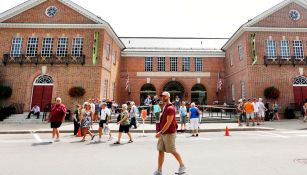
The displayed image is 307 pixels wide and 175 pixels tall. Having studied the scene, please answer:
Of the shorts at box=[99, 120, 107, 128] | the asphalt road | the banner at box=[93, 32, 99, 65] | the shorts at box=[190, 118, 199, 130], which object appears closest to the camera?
the asphalt road

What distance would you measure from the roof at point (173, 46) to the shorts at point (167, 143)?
21412 millimetres

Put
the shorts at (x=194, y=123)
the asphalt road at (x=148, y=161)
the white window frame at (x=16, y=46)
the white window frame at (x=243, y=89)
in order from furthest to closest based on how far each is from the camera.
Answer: the white window frame at (x=243, y=89) < the white window frame at (x=16, y=46) < the shorts at (x=194, y=123) < the asphalt road at (x=148, y=161)

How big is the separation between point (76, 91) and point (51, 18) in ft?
25.7

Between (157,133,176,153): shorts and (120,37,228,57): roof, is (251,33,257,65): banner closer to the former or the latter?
(120,37,228,57): roof

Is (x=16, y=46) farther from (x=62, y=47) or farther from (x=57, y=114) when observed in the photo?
(x=57, y=114)

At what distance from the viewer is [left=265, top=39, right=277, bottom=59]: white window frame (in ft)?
62.7

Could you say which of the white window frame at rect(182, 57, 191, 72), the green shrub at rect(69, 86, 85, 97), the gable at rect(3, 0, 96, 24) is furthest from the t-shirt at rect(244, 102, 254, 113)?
the gable at rect(3, 0, 96, 24)

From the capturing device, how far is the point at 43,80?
18781 millimetres

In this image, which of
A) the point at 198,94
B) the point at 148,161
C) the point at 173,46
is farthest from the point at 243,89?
the point at 148,161

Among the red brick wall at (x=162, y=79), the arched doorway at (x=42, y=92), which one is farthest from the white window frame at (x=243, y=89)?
the arched doorway at (x=42, y=92)

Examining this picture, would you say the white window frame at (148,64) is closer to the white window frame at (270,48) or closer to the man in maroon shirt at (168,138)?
the white window frame at (270,48)

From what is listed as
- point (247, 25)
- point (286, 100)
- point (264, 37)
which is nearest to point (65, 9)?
point (247, 25)

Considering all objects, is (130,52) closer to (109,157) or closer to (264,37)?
(264,37)

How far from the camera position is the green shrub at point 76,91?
17531 mm
